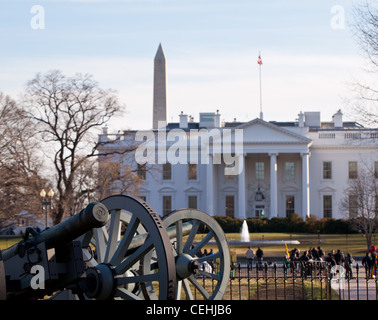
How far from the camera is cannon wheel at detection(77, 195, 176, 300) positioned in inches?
321

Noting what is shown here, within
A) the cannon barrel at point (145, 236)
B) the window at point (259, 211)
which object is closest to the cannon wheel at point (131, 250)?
the cannon barrel at point (145, 236)

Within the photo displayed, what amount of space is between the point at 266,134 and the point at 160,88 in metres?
21.6

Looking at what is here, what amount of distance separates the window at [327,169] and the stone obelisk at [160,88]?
73.4 feet

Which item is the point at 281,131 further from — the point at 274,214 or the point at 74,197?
the point at 74,197

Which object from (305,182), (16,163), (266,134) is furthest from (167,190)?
(16,163)

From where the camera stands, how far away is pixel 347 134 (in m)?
71.6

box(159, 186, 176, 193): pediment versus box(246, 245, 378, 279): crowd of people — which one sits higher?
box(159, 186, 176, 193): pediment

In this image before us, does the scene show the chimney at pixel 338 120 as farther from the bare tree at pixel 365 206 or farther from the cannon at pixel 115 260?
the cannon at pixel 115 260

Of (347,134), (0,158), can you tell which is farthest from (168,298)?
(347,134)

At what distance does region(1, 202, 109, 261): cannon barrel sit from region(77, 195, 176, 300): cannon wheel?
0.45m

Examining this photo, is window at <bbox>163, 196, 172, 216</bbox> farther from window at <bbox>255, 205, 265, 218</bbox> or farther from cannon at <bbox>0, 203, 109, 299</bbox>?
cannon at <bbox>0, 203, 109, 299</bbox>

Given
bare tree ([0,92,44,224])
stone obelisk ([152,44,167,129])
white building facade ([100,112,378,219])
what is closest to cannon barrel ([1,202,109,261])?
bare tree ([0,92,44,224])

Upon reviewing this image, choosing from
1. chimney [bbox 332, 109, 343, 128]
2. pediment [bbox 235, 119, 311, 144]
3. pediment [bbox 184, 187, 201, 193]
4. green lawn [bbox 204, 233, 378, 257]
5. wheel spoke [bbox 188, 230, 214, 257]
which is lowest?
green lawn [bbox 204, 233, 378, 257]

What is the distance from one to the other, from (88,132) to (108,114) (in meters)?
1.51
